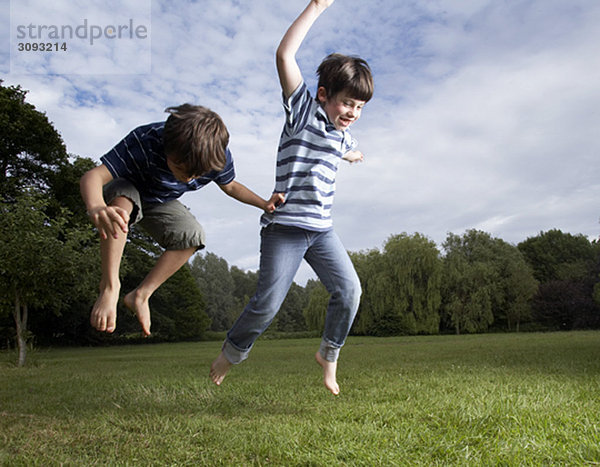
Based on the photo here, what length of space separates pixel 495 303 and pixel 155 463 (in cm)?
3506

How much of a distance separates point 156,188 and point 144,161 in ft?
0.78

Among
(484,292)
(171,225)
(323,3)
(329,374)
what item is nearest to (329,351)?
(329,374)

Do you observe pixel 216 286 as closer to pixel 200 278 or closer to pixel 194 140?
pixel 200 278

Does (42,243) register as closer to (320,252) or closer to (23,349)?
(23,349)

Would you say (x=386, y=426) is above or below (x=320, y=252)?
below

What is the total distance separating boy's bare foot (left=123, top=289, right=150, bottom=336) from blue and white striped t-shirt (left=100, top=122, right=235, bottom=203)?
2.36 feet

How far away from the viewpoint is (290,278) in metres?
3.40

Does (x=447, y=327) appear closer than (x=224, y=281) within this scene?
Yes

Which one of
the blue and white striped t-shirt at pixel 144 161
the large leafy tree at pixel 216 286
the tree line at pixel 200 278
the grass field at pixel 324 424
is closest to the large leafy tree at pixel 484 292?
the tree line at pixel 200 278

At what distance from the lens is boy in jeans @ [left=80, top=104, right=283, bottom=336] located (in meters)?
2.78

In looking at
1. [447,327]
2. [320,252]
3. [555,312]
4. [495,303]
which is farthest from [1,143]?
[555,312]

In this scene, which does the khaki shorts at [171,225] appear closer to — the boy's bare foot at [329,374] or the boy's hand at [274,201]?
the boy's hand at [274,201]

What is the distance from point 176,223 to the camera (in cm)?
329

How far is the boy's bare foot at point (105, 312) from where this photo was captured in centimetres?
289
